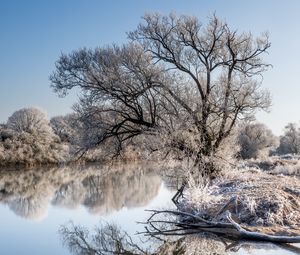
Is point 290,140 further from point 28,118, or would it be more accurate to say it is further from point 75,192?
point 75,192

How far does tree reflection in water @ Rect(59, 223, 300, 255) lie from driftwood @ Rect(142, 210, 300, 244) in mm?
195

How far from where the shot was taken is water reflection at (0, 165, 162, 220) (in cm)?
1766

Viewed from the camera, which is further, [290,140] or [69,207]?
[290,140]

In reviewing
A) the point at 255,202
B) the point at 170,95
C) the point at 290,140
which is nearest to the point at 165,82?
the point at 170,95

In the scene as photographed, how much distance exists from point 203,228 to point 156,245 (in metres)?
1.90

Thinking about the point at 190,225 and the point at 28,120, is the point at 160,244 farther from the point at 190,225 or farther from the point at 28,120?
the point at 28,120

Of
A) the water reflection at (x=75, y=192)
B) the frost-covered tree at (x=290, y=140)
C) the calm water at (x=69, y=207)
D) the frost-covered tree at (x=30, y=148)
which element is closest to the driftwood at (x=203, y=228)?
the calm water at (x=69, y=207)

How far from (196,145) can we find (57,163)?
26570 millimetres

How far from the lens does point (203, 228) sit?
475 inches

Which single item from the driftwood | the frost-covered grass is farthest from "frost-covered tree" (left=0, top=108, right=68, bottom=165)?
the driftwood

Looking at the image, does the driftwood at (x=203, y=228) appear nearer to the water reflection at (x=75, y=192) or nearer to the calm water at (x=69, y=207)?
the calm water at (x=69, y=207)

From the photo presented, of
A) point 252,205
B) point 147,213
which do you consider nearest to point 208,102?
point 147,213

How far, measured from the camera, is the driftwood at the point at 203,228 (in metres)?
10.3

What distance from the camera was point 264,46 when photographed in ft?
67.5
